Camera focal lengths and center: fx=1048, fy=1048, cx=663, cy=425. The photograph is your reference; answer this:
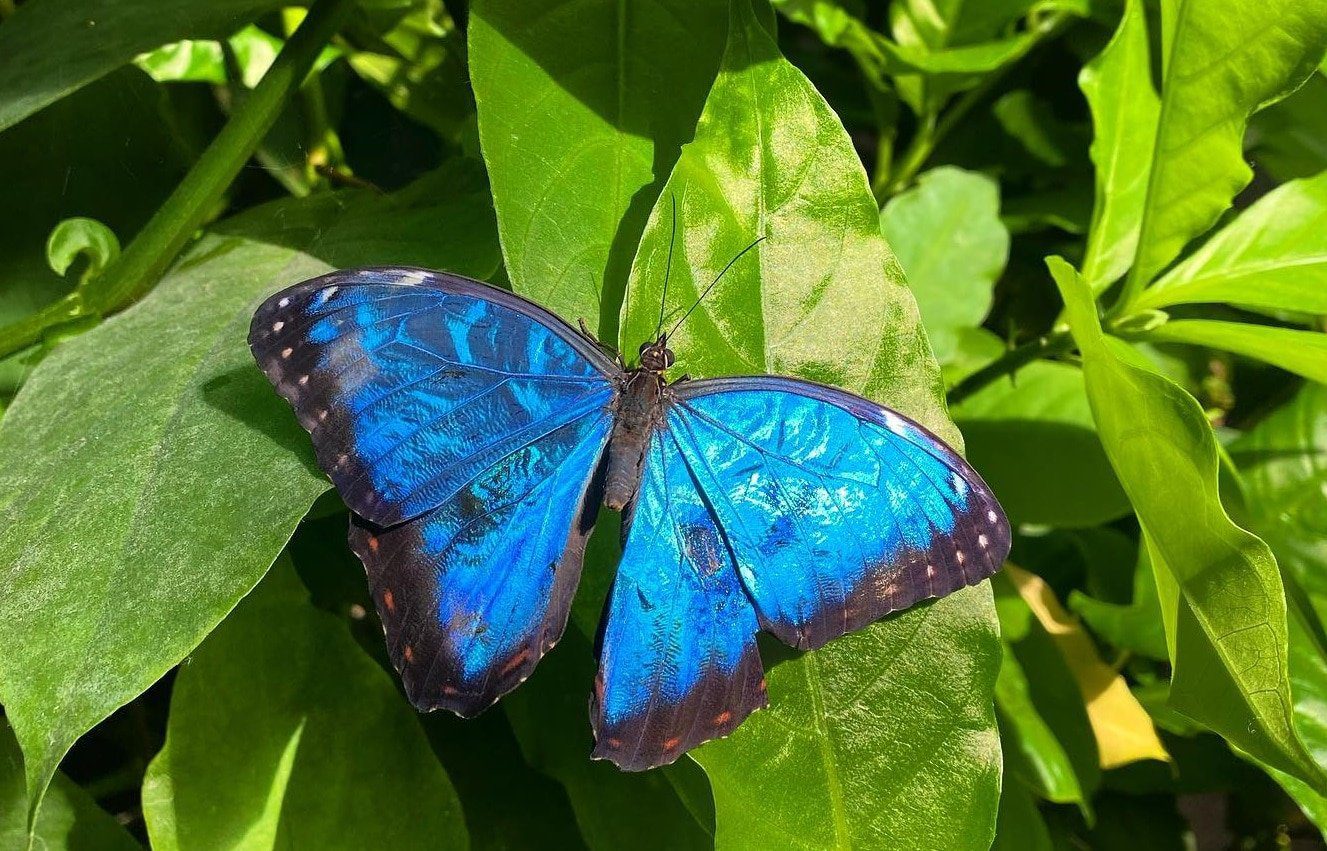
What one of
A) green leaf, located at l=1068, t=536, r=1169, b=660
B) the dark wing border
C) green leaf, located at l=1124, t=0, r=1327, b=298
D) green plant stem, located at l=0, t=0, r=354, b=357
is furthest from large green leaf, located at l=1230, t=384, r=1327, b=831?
green plant stem, located at l=0, t=0, r=354, b=357

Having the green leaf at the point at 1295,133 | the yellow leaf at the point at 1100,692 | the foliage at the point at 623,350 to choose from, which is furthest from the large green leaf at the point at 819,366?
the green leaf at the point at 1295,133

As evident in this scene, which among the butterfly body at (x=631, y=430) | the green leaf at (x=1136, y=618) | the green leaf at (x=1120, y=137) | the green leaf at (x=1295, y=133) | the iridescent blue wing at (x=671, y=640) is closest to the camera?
the iridescent blue wing at (x=671, y=640)

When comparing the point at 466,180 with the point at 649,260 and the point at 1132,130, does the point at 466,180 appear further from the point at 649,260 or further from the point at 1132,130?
the point at 1132,130

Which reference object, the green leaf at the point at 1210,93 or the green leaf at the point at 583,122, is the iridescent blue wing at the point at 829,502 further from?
the green leaf at the point at 1210,93

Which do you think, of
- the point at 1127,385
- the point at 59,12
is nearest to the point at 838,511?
the point at 1127,385

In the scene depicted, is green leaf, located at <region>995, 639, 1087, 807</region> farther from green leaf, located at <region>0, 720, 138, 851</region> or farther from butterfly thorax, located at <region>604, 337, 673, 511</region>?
green leaf, located at <region>0, 720, 138, 851</region>

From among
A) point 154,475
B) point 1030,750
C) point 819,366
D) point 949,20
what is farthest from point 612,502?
point 949,20

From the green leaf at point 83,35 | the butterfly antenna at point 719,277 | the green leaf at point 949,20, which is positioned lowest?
the butterfly antenna at point 719,277
